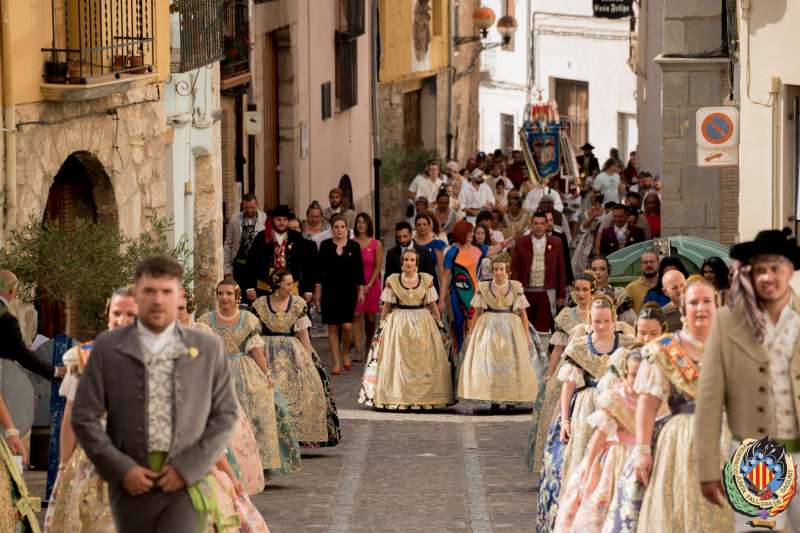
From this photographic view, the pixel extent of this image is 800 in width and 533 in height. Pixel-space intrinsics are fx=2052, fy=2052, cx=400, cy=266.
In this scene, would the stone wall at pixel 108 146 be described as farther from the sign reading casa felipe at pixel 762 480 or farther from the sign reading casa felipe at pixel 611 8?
the sign reading casa felipe at pixel 611 8

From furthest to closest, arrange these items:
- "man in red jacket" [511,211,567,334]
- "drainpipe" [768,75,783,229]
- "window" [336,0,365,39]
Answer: "window" [336,0,365,39] < "man in red jacket" [511,211,567,334] < "drainpipe" [768,75,783,229]

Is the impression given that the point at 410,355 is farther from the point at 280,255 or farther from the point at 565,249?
the point at 565,249

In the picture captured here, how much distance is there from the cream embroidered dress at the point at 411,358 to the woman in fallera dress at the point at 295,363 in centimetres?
221

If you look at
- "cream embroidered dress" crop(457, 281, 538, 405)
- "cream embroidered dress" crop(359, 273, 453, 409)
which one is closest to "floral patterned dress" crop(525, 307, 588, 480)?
"cream embroidered dress" crop(457, 281, 538, 405)

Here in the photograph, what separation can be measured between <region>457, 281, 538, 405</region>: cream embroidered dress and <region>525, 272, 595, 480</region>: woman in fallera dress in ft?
10.6

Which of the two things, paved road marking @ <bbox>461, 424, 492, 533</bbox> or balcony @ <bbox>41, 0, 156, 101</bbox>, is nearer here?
paved road marking @ <bbox>461, 424, 492, 533</bbox>

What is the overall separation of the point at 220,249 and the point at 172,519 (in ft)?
48.7

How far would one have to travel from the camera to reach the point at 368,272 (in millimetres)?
21281

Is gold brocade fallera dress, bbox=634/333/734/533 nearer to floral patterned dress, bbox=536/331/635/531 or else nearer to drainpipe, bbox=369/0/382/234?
floral patterned dress, bbox=536/331/635/531

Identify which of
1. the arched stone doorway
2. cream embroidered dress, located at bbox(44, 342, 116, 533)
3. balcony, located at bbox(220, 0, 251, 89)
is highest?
balcony, located at bbox(220, 0, 251, 89)

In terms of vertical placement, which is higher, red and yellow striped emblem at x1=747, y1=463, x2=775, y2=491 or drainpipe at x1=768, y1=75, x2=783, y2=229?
drainpipe at x1=768, y1=75, x2=783, y2=229

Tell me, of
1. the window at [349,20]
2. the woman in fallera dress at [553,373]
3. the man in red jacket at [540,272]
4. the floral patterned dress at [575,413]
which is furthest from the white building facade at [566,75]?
the floral patterned dress at [575,413]

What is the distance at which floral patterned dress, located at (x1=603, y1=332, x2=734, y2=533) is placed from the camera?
9.16m

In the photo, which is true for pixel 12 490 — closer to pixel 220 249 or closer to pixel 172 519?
pixel 172 519
